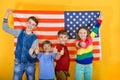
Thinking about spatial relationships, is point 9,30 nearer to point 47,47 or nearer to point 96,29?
point 47,47

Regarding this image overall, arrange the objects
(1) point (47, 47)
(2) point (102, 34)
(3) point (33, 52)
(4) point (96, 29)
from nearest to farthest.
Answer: (1) point (47, 47) < (3) point (33, 52) < (4) point (96, 29) < (2) point (102, 34)

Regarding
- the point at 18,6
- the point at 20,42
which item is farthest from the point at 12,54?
the point at 18,6

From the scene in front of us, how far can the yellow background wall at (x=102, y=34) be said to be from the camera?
2936 mm

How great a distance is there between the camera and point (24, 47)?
2.69 meters

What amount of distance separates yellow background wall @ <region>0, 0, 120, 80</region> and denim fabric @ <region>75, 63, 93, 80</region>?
0.27 meters

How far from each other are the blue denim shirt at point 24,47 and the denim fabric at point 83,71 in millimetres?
472

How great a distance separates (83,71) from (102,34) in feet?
1.68

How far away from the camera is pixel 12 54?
2.99m

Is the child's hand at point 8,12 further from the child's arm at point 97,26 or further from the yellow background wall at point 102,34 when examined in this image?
the child's arm at point 97,26

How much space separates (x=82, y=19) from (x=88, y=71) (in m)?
0.54

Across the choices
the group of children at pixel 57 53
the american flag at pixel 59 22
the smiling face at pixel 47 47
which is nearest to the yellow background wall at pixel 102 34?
the american flag at pixel 59 22

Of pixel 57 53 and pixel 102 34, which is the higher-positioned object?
pixel 102 34

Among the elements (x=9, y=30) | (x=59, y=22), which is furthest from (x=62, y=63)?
(x=9, y=30)

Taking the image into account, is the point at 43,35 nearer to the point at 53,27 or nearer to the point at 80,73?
the point at 53,27
